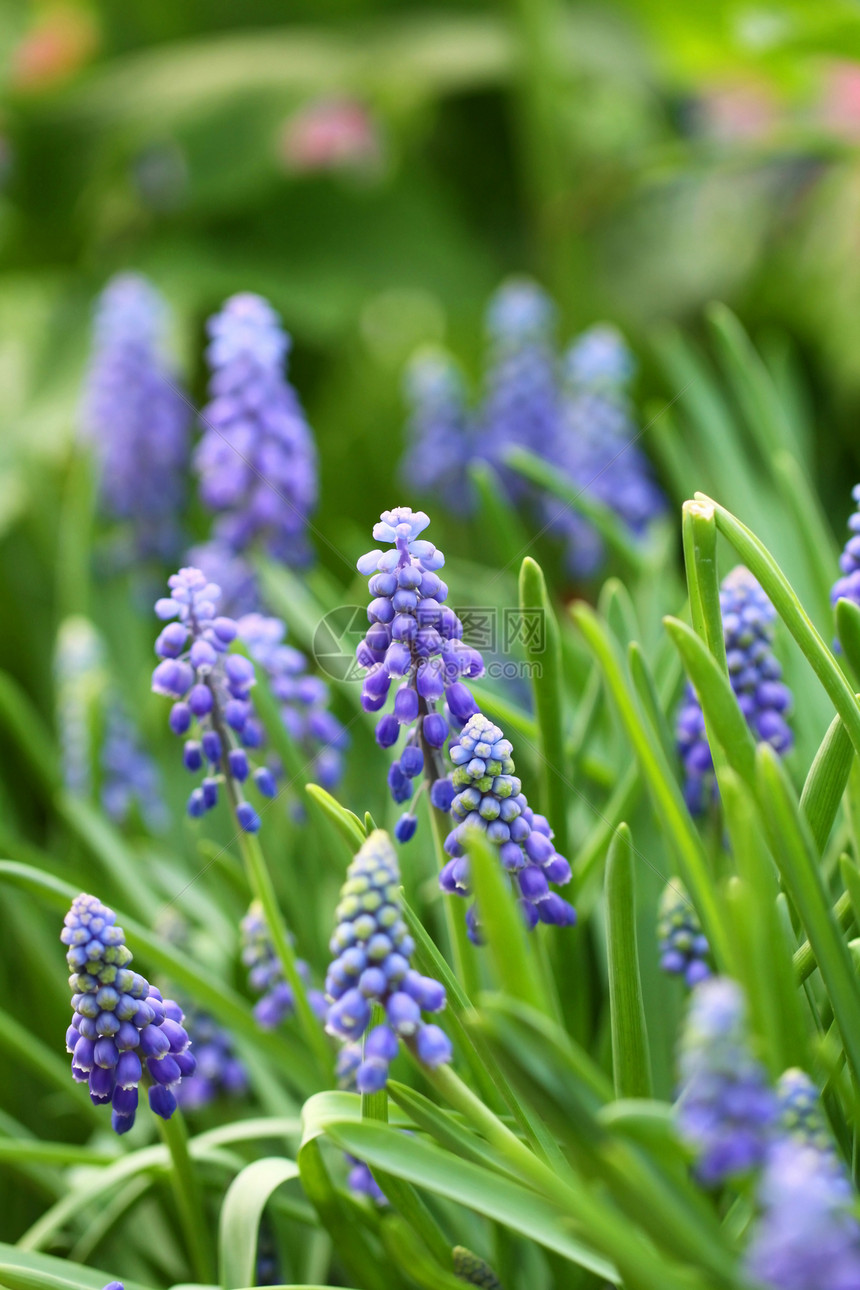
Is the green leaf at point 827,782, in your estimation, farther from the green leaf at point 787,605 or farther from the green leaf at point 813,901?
the green leaf at point 813,901

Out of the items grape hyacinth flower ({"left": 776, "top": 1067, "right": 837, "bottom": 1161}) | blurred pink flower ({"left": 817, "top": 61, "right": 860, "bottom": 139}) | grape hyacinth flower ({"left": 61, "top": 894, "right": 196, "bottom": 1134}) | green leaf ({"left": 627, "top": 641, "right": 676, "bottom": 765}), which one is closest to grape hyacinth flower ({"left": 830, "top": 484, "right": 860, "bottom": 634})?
green leaf ({"left": 627, "top": 641, "right": 676, "bottom": 765})

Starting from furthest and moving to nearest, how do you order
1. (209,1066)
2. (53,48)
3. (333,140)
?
1. (53,48)
2. (333,140)
3. (209,1066)

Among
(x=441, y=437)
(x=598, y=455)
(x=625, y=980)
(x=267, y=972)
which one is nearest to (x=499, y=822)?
(x=625, y=980)

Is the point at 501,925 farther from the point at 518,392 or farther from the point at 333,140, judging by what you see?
the point at 333,140

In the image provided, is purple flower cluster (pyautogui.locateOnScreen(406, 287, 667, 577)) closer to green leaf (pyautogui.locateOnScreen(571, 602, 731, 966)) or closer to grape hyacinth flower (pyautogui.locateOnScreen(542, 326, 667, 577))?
grape hyacinth flower (pyautogui.locateOnScreen(542, 326, 667, 577))

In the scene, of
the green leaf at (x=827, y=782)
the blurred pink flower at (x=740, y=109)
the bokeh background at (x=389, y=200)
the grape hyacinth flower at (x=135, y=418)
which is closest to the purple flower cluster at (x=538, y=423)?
the bokeh background at (x=389, y=200)
